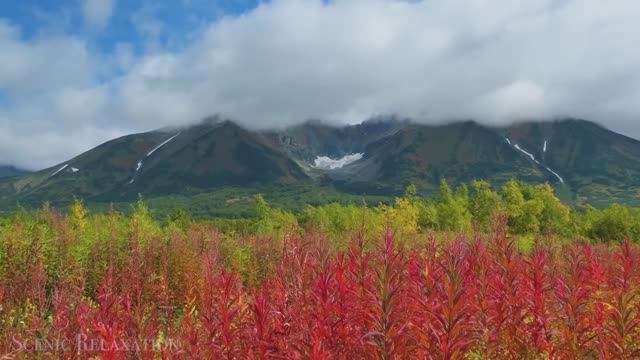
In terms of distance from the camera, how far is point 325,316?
3631 millimetres

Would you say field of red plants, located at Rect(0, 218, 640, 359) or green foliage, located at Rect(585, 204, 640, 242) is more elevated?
field of red plants, located at Rect(0, 218, 640, 359)

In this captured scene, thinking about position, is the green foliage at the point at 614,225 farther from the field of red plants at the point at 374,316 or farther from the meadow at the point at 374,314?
the field of red plants at the point at 374,316

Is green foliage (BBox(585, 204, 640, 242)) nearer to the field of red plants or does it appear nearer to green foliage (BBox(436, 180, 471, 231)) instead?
green foliage (BBox(436, 180, 471, 231))

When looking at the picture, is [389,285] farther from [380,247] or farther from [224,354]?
[224,354]

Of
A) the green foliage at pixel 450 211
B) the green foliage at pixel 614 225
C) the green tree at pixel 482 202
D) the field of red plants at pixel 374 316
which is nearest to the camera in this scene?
the field of red plants at pixel 374 316

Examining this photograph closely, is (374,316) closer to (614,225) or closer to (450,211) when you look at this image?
(450,211)

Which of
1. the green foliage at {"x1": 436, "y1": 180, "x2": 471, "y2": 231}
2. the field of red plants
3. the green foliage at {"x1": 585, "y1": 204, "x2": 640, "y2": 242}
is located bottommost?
the green foliage at {"x1": 585, "y1": 204, "x2": 640, "y2": 242}

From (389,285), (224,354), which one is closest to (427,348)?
(389,285)

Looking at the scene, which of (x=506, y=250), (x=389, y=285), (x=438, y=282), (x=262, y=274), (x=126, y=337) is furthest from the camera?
(x=262, y=274)

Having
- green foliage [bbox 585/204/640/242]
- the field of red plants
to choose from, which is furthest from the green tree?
the field of red plants

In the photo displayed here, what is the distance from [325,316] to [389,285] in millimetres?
535

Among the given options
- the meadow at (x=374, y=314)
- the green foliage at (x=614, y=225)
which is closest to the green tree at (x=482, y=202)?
the green foliage at (x=614, y=225)

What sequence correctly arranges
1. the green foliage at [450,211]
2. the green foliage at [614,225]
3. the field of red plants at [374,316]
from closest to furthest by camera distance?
the field of red plants at [374,316], the green foliage at [614,225], the green foliage at [450,211]

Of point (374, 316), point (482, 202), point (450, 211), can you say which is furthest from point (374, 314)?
point (482, 202)
